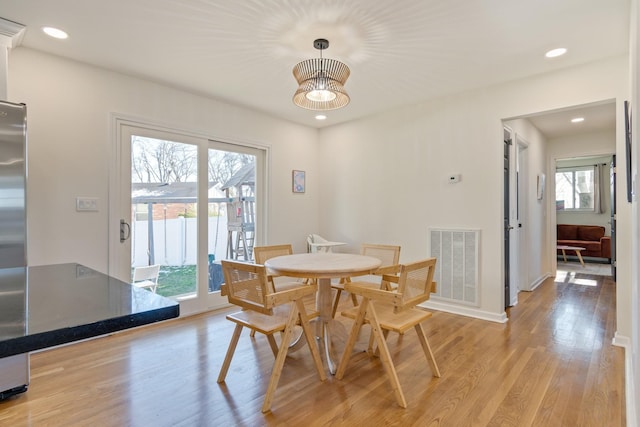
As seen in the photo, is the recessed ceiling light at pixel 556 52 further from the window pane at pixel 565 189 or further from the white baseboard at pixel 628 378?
the window pane at pixel 565 189

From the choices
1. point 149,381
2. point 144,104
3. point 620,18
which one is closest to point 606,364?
point 620,18

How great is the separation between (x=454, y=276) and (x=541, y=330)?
0.92 metres

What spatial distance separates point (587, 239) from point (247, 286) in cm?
812

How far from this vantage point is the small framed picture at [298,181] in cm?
479

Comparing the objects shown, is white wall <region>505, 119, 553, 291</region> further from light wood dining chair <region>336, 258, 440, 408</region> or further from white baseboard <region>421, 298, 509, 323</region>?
light wood dining chair <region>336, 258, 440, 408</region>

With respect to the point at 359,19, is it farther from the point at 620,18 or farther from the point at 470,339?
the point at 470,339

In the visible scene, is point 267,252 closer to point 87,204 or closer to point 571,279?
point 87,204

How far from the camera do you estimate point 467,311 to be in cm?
360

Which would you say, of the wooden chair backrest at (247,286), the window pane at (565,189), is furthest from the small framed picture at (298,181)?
the window pane at (565,189)

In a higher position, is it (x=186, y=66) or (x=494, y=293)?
(x=186, y=66)

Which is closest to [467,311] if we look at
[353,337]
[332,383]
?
[353,337]

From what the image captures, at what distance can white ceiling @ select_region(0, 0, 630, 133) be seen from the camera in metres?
2.12

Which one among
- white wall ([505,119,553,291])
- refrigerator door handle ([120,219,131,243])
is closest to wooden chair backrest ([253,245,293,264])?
refrigerator door handle ([120,219,131,243])

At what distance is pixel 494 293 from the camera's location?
3.43 m
